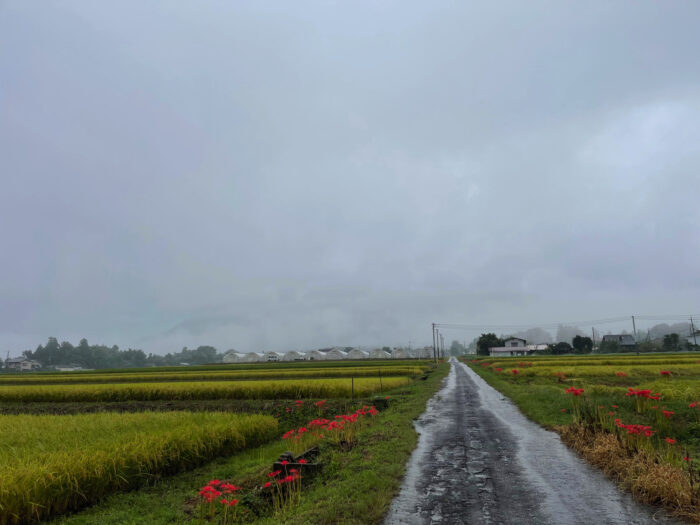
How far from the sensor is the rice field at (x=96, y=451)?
7457 millimetres

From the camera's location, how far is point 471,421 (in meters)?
16.2

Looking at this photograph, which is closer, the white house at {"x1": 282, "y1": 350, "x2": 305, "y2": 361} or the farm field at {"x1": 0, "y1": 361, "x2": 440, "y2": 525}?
the farm field at {"x1": 0, "y1": 361, "x2": 440, "y2": 525}

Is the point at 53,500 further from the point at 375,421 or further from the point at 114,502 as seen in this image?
the point at 375,421

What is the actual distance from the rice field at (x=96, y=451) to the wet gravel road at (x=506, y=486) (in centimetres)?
631

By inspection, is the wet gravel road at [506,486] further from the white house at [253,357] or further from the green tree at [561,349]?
the white house at [253,357]

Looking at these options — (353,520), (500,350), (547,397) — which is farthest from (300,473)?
(500,350)

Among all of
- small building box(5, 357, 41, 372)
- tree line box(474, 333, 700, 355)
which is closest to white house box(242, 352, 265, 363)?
small building box(5, 357, 41, 372)

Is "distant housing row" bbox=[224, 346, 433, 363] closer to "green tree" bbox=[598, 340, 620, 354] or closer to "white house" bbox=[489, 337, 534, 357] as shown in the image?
"white house" bbox=[489, 337, 534, 357]

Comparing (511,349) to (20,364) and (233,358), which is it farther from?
(20,364)

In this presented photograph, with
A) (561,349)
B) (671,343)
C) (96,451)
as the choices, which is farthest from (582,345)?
(96,451)

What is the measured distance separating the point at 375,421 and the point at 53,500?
11.5 metres

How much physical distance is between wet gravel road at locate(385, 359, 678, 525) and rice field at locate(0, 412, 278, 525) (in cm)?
631

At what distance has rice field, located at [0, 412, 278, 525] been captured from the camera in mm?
7457

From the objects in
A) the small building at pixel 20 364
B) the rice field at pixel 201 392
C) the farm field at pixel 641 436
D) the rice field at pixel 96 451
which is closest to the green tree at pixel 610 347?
the rice field at pixel 201 392
